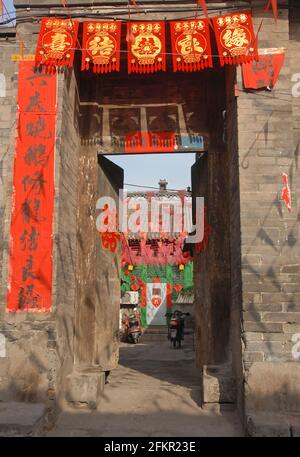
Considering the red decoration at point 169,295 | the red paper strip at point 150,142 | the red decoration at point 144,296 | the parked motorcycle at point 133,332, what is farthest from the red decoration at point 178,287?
the red paper strip at point 150,142

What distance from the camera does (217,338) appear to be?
22.8 feet

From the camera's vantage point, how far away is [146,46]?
20.8 ft

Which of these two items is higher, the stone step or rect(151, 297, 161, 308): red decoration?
rect(151, 297, 161, 308): red decoration

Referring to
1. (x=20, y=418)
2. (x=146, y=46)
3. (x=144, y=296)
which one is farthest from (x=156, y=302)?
(x=20, y=418)

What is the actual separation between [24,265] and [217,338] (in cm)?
294

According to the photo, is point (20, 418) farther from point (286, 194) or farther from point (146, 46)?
point (146, 46)

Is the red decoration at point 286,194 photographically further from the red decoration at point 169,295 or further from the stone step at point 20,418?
the red decoration at point 169,295

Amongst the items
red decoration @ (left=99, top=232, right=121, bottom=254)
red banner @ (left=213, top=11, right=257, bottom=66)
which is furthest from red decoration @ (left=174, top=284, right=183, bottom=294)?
red banner @ (left=213, top=11, right=257, bottom=66)

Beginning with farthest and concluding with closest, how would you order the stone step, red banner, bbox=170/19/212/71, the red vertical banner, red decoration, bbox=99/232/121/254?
red decoration, bbox=99/232/121/254
red banner, bbox=170/19/212/71
the red vertical banner
the stone step

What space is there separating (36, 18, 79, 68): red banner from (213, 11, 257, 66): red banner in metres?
1.91

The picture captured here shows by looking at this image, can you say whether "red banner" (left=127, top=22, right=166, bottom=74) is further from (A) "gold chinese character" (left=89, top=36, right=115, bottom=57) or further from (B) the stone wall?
(B) the stone wall

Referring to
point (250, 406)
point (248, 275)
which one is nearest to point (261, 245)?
point (248, 275)

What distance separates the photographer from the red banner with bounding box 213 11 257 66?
20.2 feet
